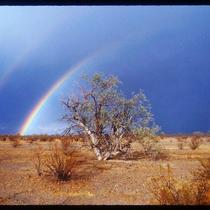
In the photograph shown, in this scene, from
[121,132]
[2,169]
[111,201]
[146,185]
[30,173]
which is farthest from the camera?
[121,132]

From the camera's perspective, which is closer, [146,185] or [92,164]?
[146,185]

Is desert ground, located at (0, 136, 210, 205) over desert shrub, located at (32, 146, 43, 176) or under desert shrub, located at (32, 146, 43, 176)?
under

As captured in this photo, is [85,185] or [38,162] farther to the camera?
[38,162]

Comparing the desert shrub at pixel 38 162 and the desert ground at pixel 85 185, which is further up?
the desert shrub at pixel 38 162

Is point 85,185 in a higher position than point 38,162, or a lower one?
lower

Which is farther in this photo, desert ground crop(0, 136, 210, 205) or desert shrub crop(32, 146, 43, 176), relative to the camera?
desert shrub crop(32, 146, 43, 176)

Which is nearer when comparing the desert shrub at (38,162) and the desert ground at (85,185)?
the desert ground at (85,185)
